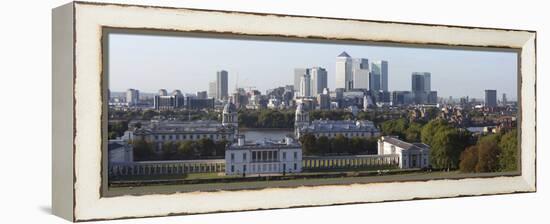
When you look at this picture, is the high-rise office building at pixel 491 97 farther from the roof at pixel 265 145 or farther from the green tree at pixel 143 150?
the green tree at pixel 143 150

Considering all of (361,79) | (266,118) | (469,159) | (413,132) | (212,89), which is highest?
(361,79)

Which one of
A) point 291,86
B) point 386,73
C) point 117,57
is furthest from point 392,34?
point 117,57

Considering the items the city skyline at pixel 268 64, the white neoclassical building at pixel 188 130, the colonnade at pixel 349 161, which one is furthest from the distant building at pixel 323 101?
the white neoclassical building at pixel 188 130

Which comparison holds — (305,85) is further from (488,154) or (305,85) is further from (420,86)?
(488,154)

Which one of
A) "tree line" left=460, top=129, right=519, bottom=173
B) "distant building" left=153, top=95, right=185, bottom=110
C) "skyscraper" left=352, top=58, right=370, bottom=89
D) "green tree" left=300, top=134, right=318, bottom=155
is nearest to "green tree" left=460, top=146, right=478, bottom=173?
"tree line" left=460, top=129, right=519, bottom=173

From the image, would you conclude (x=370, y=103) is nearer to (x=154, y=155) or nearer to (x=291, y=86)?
(x=291, y=86)

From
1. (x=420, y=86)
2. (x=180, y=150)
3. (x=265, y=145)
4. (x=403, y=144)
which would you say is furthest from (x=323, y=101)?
(x=180, y=150)

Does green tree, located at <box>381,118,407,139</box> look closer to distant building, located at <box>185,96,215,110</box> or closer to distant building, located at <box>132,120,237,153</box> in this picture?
distant building, located at <box>132,120,237,153</box>
